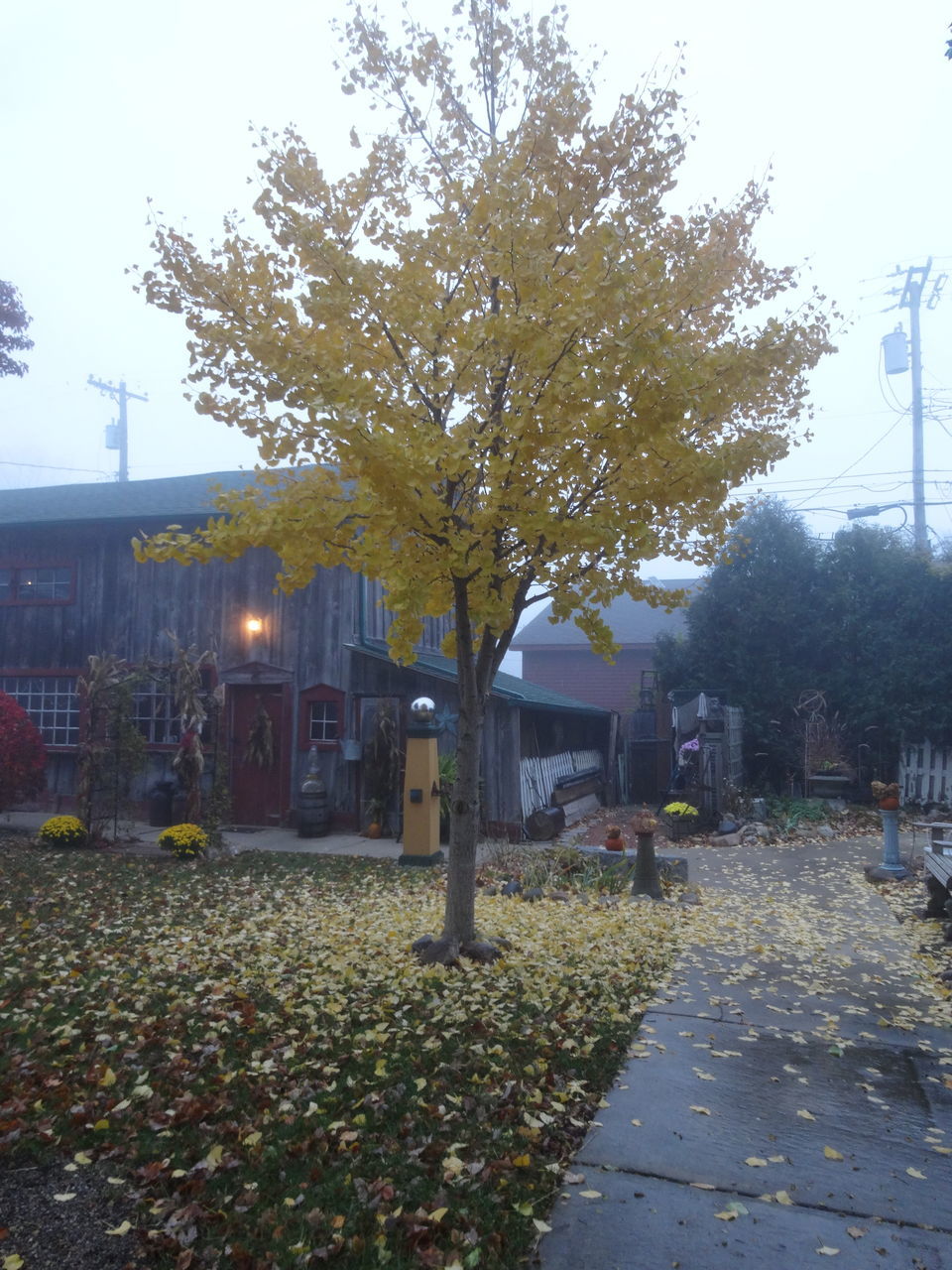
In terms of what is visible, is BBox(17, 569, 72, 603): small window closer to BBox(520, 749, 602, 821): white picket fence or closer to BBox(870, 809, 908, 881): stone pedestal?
BBox(520, 749, 602, 821): white picket fence

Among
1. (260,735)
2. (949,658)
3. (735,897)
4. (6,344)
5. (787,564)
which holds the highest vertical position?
(6,344)

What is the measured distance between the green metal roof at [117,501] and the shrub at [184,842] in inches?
198

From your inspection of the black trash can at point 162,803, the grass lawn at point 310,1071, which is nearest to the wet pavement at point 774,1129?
Answer: the grass lawn at point 310,1071

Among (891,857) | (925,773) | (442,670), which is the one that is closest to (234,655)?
(442,670)

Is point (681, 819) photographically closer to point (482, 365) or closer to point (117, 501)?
point (482, 365)

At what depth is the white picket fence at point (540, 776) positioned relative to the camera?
12.4 meters

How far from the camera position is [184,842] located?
987cm

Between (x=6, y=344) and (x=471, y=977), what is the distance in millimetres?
17174

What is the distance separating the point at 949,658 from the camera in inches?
580

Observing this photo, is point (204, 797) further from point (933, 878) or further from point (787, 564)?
point (787, 564)

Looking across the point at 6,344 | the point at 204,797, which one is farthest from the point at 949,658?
the point at 6,344

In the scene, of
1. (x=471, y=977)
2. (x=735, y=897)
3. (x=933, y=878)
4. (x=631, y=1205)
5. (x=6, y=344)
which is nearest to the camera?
(x=631, y=1205)

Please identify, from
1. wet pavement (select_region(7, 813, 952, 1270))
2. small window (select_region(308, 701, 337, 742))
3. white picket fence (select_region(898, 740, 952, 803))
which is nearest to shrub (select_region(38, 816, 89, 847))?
small window (select_region(308, 701, 337, 742))

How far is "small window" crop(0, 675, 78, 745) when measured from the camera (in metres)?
14.1
